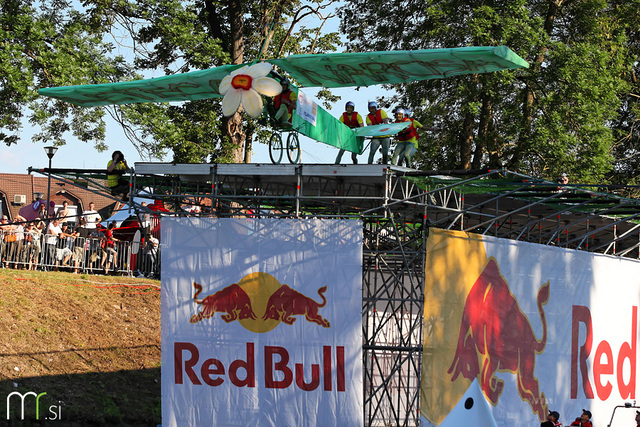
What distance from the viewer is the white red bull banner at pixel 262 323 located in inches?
674

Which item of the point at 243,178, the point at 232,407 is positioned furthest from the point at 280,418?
the point at 243,178

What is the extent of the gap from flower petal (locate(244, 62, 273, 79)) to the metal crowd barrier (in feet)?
33.2

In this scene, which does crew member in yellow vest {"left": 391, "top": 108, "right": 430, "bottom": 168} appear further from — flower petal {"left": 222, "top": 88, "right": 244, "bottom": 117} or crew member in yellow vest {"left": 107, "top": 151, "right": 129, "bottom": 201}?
crew member in yellow vest {"left": 107, "top": 151, "right": 129, "bottom": 201}

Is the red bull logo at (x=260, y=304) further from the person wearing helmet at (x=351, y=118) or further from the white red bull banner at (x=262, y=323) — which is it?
the person wearing helmet at (x=351, y=118)

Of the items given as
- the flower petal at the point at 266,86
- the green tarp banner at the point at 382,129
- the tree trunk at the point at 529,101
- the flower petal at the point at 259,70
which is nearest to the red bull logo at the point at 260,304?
the flower petal at the point at 266,86

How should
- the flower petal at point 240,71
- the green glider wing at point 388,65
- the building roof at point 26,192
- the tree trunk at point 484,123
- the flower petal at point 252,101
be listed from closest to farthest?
1. the green glider wing at point 388,65
2. the flower petal at point 252,101
3. the flower petal at point 240,71
4. the tree trunk at point 484,123
5. the building roof at point 26,192

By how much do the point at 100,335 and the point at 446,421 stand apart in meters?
11.5

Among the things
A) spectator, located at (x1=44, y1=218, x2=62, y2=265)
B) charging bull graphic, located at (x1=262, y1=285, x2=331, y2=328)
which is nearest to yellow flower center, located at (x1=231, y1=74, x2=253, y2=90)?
charging bull graphic, located at (x1=262, y1=285, x2=331, y2=328)

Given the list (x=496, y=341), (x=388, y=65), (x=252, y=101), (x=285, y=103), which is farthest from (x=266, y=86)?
(x=496, y=341)

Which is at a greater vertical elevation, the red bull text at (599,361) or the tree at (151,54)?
the tree at (151,54)

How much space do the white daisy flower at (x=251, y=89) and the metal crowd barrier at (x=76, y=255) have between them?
31.7ft

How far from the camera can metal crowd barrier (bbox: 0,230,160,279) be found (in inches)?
990

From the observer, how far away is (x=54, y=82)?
79.3 ft

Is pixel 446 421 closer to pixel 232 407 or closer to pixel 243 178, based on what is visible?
pixel 232 407
